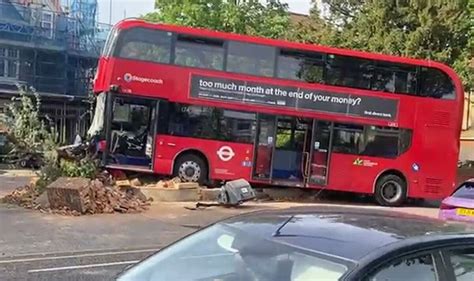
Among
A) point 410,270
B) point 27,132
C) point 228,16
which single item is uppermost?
point 228,16

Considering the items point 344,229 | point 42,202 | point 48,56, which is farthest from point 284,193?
point 48,56

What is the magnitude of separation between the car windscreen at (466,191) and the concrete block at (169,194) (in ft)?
24.1

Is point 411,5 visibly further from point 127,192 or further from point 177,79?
point 127,192

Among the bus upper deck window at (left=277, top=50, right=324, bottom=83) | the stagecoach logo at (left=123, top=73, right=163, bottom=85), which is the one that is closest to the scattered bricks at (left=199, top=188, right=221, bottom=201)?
the stagecoach logo at (left=123, top=73, right=163, bottom=85)

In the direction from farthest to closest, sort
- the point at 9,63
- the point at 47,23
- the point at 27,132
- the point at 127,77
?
the point at 47,23
the point at 9,63
the point at 127,77
the point at 27,132

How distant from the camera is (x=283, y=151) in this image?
19.6m

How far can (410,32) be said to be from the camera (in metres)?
29.1

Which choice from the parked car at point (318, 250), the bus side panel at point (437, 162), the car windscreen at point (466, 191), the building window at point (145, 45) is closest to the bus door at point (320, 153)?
the bus side panel at point (437, 162)

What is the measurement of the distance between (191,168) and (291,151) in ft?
9.50

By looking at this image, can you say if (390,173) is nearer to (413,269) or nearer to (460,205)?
(460,205)

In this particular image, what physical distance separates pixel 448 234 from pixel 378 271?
622mm

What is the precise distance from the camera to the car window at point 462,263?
332 cm

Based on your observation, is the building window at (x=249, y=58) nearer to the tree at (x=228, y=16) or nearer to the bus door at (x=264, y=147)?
the bus door at (x=264, y=147)

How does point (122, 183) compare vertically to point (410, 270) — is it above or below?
below
